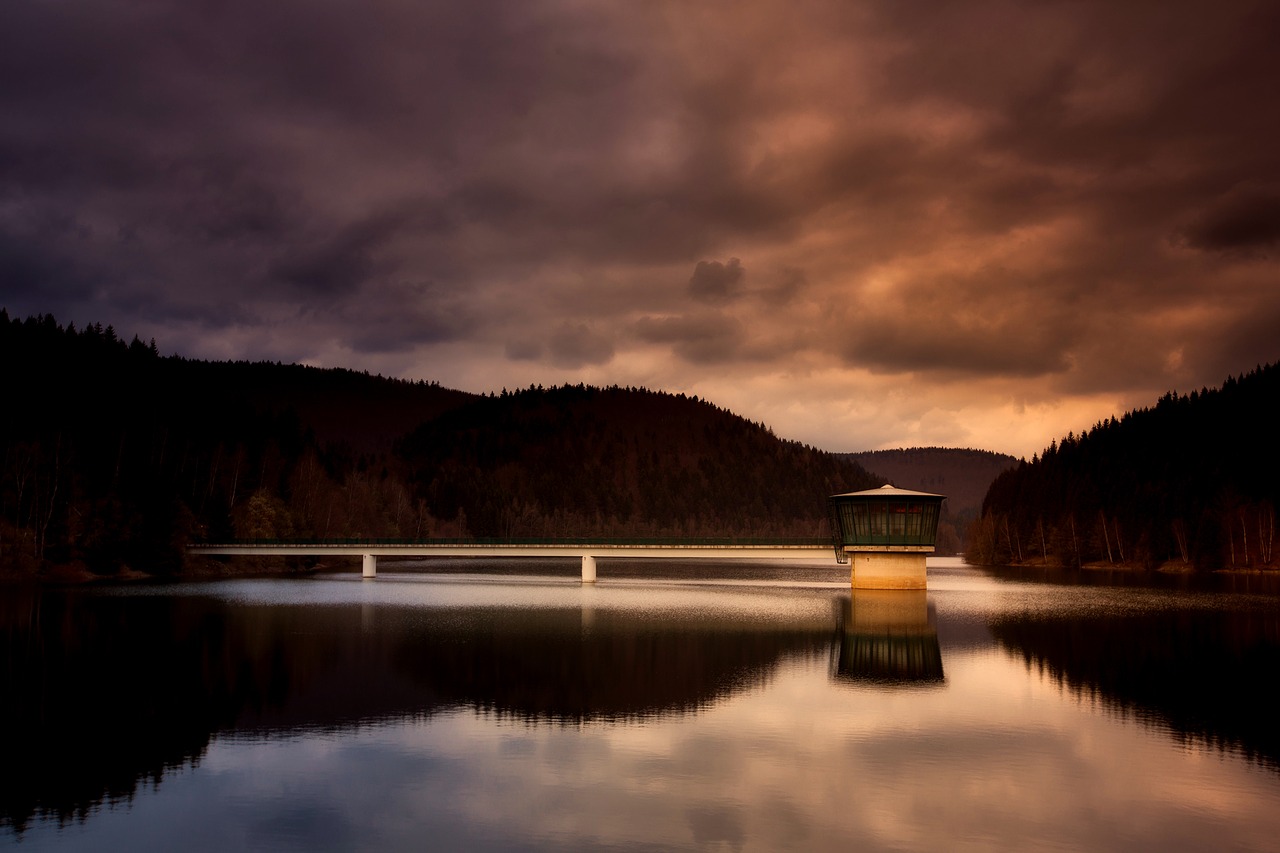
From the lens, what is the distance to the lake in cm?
2311

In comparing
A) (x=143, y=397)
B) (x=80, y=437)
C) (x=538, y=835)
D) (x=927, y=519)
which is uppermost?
(x=143, y=397)

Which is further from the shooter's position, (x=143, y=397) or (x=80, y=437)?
A: (x=143, y=397)

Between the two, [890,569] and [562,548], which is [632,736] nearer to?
[890,569]

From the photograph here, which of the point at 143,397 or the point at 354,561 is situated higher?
the point at 143,397

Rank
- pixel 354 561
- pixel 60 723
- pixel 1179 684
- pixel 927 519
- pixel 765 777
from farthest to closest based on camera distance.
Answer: pixel 354 561 < pixel 927 519 < pixel 1179 684 < pixel 60 723 < pixel 765 777

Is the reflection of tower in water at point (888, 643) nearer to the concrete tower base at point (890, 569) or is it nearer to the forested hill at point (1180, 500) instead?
the concrete tower base at point (890, 569)

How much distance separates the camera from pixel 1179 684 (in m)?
43.6

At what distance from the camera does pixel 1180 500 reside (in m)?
163

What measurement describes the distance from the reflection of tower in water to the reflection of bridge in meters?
21.5

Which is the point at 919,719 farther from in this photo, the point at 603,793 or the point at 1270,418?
the point at 1270,418

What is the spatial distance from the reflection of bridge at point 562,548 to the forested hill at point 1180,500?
2664 inches

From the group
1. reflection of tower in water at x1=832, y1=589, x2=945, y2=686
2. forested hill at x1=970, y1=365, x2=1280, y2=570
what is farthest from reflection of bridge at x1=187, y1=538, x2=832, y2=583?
forested hill at x1=970, y1=365, x2=1280, y2=570

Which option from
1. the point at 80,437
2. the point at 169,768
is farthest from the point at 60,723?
the point at 80,437

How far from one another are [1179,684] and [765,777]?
25.5 m
